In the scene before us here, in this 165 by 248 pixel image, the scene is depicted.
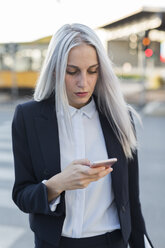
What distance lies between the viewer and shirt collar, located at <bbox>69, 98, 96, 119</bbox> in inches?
65.3

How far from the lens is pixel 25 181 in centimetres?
155

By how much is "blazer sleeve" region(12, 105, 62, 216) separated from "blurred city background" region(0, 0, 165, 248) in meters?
0.62

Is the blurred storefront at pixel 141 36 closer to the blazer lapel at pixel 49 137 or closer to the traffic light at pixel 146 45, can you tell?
the traffic light at pixel 146 45

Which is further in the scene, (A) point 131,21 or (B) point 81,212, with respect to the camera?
(A) point 131,21

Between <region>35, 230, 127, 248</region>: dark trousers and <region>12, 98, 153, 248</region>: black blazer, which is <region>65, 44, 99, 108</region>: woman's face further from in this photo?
<region>35, 230, 127, 248</region>: dark trousers

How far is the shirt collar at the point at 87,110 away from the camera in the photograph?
1658mm

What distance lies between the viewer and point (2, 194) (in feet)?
17.8

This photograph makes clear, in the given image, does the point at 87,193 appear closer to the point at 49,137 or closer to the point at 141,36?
the point at 49,137

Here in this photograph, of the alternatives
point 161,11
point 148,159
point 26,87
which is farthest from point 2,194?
point 26,87

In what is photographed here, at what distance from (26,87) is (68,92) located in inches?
737

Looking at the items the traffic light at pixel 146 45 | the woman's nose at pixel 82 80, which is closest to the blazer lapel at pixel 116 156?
the woman's nose at pixel 82 80

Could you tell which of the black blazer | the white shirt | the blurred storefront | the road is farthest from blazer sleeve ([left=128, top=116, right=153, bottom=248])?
the road

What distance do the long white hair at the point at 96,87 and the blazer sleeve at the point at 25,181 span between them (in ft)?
0.57

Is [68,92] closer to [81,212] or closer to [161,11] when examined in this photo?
[81,212]
